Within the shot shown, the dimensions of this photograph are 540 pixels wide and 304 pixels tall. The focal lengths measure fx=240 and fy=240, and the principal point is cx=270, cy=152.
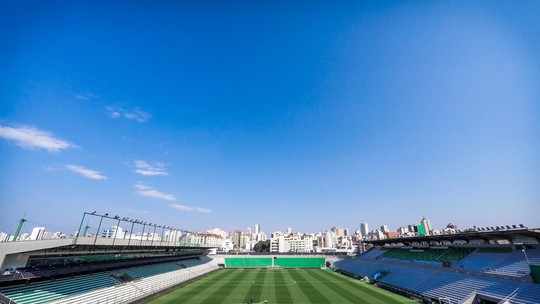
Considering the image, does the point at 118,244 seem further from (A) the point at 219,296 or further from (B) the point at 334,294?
(B) the point at 334,294

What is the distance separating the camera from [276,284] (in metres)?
41.2

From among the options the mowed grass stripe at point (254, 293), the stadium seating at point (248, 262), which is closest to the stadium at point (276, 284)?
the mowed grass stripe at point (254, 293)

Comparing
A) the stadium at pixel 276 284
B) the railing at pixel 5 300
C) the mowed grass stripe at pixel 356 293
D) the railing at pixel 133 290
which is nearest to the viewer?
the railing at pixel 5 300

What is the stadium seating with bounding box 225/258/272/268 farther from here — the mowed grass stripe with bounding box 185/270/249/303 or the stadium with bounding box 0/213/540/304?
the mowed grass stripe with bounding box 185/270/249/303

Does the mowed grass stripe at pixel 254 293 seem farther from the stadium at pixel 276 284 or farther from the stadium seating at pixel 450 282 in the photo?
the stadium seating at pixel 450 282

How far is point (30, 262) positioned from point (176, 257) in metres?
37.0

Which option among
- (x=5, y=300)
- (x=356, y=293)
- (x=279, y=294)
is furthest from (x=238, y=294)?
(x=5, y=300)

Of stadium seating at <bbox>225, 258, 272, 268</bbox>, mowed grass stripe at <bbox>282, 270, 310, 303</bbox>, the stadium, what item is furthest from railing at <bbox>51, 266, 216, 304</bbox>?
stadium seating at <bbox>225, 258, 272, 268</bbox>

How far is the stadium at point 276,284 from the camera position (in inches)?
822

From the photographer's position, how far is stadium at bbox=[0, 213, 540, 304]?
2089 cm

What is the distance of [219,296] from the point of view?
104ft

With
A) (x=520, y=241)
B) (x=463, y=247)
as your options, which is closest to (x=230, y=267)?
(x=463, y=247)

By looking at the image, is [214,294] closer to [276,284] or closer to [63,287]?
[276,284]

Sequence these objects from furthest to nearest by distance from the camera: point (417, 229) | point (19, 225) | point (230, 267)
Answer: point (230, 267) < point (417, 229) < point (19, 225)
